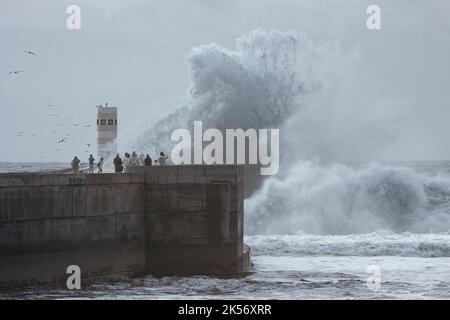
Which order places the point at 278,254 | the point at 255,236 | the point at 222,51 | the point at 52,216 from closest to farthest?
the point at 52,216
the point at 278,254
the point at 255,236
the point at 222,51

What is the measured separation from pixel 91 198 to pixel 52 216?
1.03 metres

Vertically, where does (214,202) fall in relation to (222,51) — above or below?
below

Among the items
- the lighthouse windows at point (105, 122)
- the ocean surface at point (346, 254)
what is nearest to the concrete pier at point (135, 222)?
the ocean surface at point (346, 254)

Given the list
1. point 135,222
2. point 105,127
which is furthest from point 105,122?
point 135,222

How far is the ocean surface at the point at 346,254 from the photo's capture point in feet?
62.0

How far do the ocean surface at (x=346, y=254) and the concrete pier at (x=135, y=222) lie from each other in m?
0.42

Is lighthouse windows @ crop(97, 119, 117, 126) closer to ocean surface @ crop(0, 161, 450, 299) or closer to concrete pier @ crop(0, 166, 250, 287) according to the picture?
ocean surface @ crop(0, 161, 450, 299)

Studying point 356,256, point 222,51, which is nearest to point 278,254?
point 356,256

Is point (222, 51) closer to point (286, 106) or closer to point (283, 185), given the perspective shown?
point (286, 106)

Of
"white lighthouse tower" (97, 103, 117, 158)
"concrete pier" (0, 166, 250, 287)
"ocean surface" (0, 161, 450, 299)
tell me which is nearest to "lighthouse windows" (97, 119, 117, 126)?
"white lighthouse tower" (97, 103, 117, 158)

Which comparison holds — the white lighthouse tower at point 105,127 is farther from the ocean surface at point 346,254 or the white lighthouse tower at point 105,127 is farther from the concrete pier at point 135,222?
the concrete pier at point 135,222

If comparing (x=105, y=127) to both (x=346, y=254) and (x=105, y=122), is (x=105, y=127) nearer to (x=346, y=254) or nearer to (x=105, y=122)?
(x=105, y=122)
